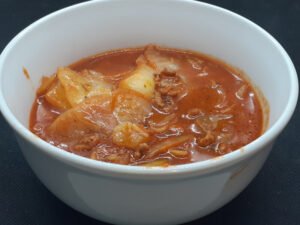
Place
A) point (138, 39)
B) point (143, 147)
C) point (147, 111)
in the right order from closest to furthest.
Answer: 1. point (143, 147)
2. point (147, 111)
3. point (138, 39)

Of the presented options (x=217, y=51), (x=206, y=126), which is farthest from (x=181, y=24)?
(x=206, y=126)

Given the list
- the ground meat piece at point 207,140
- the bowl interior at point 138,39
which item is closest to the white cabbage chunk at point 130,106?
the ground meat piece at point 207,140

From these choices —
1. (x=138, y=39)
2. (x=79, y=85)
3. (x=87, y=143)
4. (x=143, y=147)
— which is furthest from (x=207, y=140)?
(x=138, y=39)

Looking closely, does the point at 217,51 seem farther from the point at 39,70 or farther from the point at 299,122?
the point at 39,70

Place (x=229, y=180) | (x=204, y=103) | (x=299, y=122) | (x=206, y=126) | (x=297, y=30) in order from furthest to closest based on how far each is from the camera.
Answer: (x=297, y=30) < (x=299, y=122) < (x=204, y=103) < (x=206, y=126) < (x=229, y=180)

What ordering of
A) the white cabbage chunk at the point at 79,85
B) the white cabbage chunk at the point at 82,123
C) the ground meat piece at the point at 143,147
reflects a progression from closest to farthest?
the ground meat piece at the point at 143,147 < the white cabbage chunk at the point at 82,123 < the white cabbage chunk at the point at 79,85

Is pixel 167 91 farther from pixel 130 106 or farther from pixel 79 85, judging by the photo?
pixel 79 85

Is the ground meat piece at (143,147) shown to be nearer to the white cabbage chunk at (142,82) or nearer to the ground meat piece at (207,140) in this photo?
the ground meat piece at (207,140)

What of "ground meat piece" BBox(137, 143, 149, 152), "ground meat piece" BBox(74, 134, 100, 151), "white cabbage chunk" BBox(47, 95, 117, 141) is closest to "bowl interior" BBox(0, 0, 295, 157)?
"white cabbage chunk" BBox(47, 95, 117, 141)
